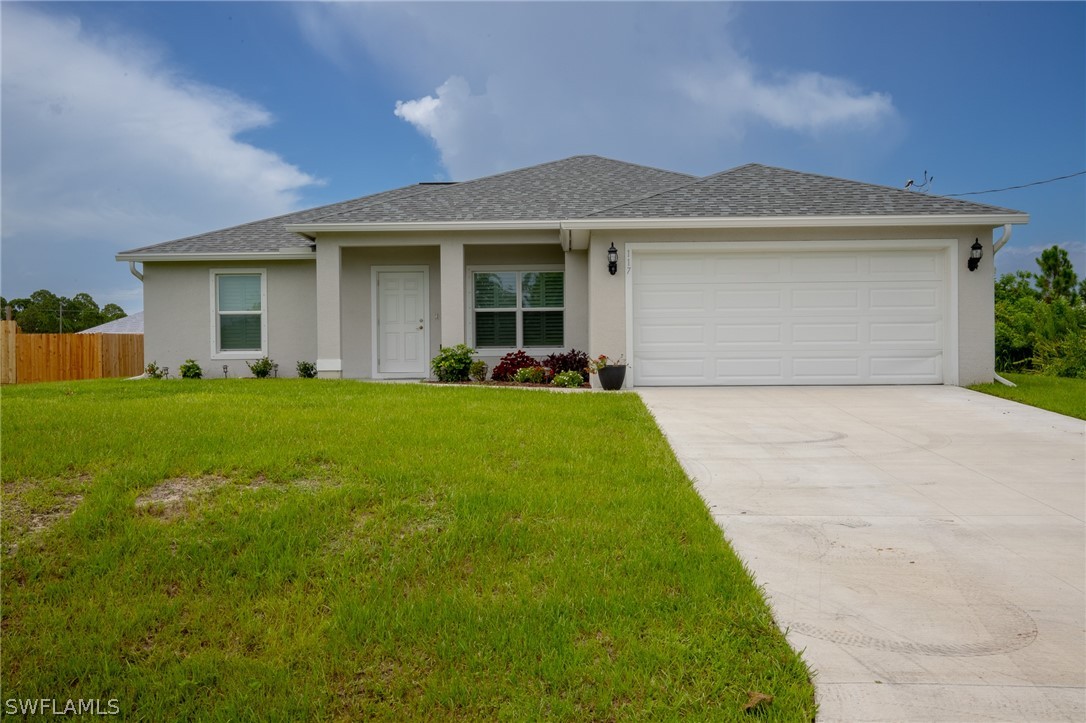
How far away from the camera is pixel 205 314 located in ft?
42.1

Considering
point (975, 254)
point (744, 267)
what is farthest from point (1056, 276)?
point (744, 267)

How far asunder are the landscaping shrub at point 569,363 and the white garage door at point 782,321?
4.21 feet

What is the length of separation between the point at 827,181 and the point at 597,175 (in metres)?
5.49

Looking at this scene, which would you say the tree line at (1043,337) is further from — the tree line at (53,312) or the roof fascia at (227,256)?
the tree line at (53,312)

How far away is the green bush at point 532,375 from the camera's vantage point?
10852 millimetres

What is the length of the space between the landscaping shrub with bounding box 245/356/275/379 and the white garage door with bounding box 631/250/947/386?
7.63m

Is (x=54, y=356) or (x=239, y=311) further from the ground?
(x=239, y=311)

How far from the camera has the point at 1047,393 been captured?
894 centimetres

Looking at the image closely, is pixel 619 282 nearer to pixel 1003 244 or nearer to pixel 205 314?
pixel 1003 244

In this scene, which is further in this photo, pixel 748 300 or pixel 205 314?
pixel 205 314

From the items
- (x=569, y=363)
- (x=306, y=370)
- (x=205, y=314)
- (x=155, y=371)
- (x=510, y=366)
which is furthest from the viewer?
(x=205, y=314)

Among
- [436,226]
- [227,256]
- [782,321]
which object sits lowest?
[782,321]

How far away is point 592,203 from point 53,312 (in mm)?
42663

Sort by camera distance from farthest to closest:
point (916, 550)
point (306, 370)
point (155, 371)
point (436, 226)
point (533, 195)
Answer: point (533, 195) → point (155, 371) → point (306, 370) → point (436, 226) → point (916, 550)
